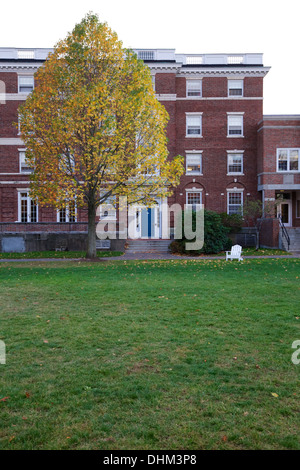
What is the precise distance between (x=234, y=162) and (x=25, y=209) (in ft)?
61.1

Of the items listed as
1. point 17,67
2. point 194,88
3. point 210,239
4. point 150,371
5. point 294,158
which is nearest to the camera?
point 150,371

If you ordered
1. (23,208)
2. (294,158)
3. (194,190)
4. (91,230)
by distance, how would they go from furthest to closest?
(194,190), (23,208), (294,158), (91,230)

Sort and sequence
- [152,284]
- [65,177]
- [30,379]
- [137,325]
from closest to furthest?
[30,379]
[137,325]
[152,284]
[65,177]

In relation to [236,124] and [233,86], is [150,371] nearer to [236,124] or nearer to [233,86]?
[236,124]

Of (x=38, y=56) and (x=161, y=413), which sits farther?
(x=38, y=56)

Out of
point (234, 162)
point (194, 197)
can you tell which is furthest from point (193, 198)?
point (234, 162)

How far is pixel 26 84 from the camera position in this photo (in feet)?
103

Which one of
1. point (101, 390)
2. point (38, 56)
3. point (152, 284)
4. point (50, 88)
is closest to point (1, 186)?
point (38, 56)

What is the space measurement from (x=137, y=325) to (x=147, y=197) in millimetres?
13389

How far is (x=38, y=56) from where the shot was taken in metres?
31.7

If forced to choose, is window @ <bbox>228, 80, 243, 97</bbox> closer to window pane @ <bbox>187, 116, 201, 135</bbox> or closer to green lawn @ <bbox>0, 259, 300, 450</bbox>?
window pane @ <bbox>187, 116, 201, 135</bbox>

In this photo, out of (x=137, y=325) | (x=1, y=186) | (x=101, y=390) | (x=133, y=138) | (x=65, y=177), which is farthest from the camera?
(x=1, y=186)

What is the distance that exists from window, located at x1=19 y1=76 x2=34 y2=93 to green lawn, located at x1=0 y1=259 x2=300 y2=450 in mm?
26536

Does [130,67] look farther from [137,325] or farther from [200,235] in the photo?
[137,325]
